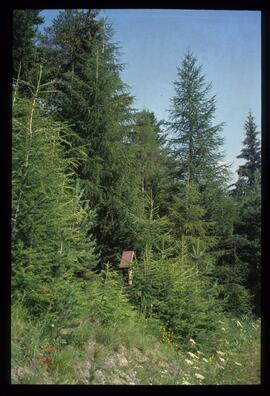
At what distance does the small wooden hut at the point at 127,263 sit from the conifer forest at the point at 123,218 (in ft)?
0.07

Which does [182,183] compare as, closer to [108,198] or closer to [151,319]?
[108,198]

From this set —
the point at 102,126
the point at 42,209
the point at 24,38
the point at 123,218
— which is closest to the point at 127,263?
the point at 123,218

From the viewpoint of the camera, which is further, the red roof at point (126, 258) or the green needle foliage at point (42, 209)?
the red roof at point (126, 258)

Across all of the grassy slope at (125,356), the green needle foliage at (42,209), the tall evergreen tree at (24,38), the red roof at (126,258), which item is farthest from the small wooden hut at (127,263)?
the tall evergreen tree at (24,38)

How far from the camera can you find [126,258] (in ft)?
12.8

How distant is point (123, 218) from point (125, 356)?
3.96 ft

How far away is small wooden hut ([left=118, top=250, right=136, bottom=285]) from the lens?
3.88 m

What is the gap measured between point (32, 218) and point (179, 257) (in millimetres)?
1397

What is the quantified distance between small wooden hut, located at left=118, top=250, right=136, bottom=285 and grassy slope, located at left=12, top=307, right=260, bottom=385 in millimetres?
405

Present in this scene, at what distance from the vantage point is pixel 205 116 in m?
3.99

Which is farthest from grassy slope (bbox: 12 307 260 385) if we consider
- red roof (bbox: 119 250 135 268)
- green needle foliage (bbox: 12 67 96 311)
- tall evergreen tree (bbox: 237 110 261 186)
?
tall evergreen tree (bbox: 237 110 261 186)

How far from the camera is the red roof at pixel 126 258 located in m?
3.88

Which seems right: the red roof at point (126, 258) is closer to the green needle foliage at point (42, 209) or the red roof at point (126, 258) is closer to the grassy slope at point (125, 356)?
the green needle foliage at point (42, 209)

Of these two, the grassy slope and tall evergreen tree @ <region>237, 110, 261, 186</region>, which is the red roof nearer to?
the grassy slope
